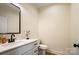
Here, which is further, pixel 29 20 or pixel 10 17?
pixel 29 20

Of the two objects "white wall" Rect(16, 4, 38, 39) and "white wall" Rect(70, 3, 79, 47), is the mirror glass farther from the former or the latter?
"white wall" Rect(70, 3, 79, 47)

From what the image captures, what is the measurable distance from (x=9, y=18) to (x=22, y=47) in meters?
0.73

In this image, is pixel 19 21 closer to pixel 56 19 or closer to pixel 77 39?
pixel 56 19

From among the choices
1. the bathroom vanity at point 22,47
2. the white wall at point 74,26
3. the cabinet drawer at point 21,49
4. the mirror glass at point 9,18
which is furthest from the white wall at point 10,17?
the white wall at point 74,26

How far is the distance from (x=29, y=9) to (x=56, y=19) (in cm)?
66

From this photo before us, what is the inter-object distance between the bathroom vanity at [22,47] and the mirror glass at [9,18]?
36cm

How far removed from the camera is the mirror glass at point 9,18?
7.08 ft

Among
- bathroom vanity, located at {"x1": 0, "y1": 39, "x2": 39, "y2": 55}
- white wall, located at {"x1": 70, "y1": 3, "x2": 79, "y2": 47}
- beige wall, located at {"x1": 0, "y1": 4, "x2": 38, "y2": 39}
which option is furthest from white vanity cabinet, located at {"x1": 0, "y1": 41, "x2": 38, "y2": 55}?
white wall, located at {"x1": 70, "y1": 3, "x2": 79, "y2": 47}

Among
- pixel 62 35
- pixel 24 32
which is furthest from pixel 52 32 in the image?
Result: pixel 24 32

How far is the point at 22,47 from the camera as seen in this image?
2.01 metres

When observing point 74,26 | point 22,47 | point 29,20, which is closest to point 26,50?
point 22,47

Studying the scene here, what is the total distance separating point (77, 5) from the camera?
2.21m

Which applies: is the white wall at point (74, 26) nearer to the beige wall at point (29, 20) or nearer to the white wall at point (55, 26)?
the white wall at point (55, 26)

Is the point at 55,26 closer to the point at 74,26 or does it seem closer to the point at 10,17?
the point at 74,26
